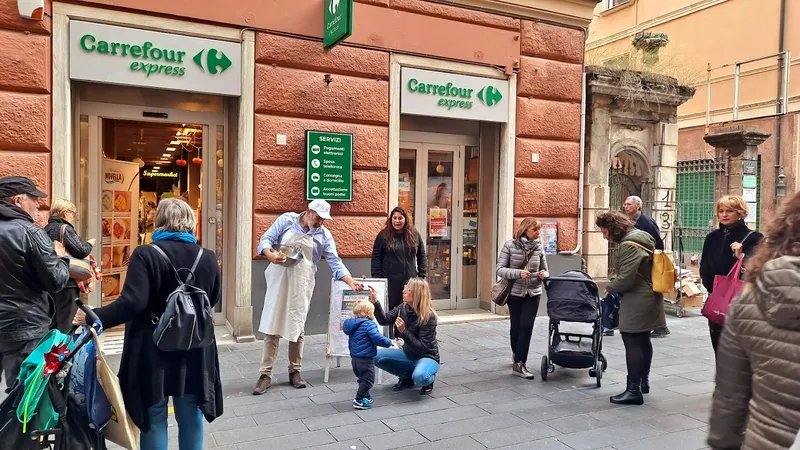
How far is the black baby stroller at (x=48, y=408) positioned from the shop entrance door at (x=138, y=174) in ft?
14.9

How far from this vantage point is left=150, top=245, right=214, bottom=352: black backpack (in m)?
3.12

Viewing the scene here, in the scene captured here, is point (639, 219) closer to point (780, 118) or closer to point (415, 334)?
point (415, 334)

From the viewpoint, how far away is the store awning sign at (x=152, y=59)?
6.41m

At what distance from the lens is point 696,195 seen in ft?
50.4

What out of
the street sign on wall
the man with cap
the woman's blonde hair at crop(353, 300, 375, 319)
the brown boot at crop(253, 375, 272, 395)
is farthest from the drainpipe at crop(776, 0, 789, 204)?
the man with cap

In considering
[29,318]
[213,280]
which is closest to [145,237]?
[29,318]

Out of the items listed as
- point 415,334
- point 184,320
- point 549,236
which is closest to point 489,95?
point 549,236

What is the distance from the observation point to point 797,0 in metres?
15.6

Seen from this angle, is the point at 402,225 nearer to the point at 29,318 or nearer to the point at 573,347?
the point at 573,347

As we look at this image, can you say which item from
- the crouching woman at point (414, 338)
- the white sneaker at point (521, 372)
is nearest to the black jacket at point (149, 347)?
the crouching woman at point (414, 338)

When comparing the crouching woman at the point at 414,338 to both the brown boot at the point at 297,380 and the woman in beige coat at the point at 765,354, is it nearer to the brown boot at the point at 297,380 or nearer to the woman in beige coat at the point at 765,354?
the brown boot at the point at 297,380

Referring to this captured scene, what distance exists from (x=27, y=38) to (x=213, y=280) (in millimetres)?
4441

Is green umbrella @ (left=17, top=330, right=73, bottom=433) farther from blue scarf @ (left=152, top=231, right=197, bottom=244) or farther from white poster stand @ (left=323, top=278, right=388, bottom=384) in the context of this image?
white poster stand @ (left=323, top=278, right=388, bottom=384)

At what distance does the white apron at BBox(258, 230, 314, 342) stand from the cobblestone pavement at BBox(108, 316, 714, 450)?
573 millimetres
